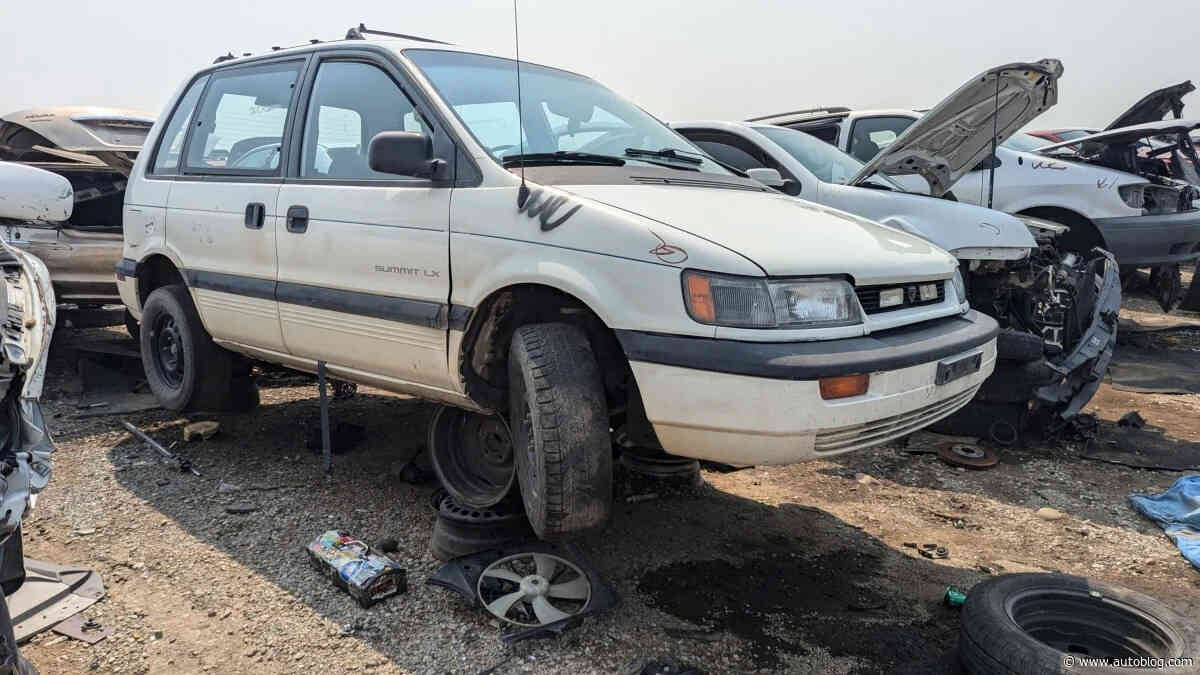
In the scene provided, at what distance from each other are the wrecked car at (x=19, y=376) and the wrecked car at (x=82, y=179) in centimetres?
304

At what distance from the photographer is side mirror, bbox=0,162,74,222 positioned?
8.20 feet

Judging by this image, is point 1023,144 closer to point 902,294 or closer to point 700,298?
point 902,294

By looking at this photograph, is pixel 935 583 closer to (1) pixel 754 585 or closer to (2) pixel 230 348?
(1) pixel 754 585

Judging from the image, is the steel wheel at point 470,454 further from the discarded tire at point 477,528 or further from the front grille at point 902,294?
the front grille at point 902,294

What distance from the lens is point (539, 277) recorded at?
2555mm

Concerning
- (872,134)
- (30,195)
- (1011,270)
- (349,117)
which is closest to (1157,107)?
(872,134)

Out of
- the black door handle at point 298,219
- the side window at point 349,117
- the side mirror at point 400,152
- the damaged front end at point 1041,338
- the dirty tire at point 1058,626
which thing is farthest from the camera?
the damaged front end at point 1041,338

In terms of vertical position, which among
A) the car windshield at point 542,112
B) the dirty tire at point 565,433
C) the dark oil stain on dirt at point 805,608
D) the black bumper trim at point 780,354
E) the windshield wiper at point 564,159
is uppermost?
the car windshield at point 542,112

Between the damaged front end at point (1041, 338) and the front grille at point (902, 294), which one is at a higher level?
the front grille at point (902, 294)

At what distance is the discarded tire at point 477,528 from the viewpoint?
299 centimetres

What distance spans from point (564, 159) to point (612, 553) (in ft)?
5.06

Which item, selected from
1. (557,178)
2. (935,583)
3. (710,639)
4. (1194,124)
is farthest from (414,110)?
(1194,124)

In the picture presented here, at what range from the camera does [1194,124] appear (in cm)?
663

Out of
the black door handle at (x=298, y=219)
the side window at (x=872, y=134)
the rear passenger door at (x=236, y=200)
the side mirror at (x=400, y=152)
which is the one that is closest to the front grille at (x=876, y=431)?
the side mirror at (x=400, y=152)
